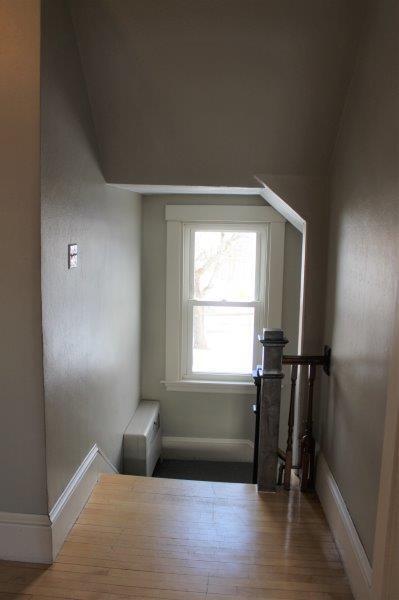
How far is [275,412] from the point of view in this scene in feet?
8.64

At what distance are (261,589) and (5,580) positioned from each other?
3.42ft

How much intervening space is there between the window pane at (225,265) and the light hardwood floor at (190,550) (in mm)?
1850

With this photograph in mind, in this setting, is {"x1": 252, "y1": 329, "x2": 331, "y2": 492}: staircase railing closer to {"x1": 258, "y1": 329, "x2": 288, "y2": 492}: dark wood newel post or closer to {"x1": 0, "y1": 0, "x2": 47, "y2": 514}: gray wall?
{"x1": 258, "y1": 329, "x2": 288, "y2": 492}: dark wood newel post

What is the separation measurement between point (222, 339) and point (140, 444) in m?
1.20

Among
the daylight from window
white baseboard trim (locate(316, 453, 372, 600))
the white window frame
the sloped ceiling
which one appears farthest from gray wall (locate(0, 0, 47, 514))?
the daylight from window

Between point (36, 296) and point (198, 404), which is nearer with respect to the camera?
point (36, 296)

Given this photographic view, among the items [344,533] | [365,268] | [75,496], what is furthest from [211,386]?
[365,268]

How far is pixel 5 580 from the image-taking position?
1961mm

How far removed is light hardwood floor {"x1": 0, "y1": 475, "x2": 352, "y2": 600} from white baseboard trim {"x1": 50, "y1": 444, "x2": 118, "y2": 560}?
49 mm

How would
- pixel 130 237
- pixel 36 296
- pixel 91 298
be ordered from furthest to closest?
1. pixel 130 237
2. pixel 91 298
3. pixel 36 296

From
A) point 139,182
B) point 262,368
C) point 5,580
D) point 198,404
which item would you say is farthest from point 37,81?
point 198,404

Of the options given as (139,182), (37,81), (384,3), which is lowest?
(139,182)

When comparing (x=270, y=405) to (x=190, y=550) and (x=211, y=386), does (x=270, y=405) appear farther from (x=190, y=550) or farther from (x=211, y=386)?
(x=211, y=386)

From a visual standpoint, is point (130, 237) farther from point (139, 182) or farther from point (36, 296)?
point (36, 296)
